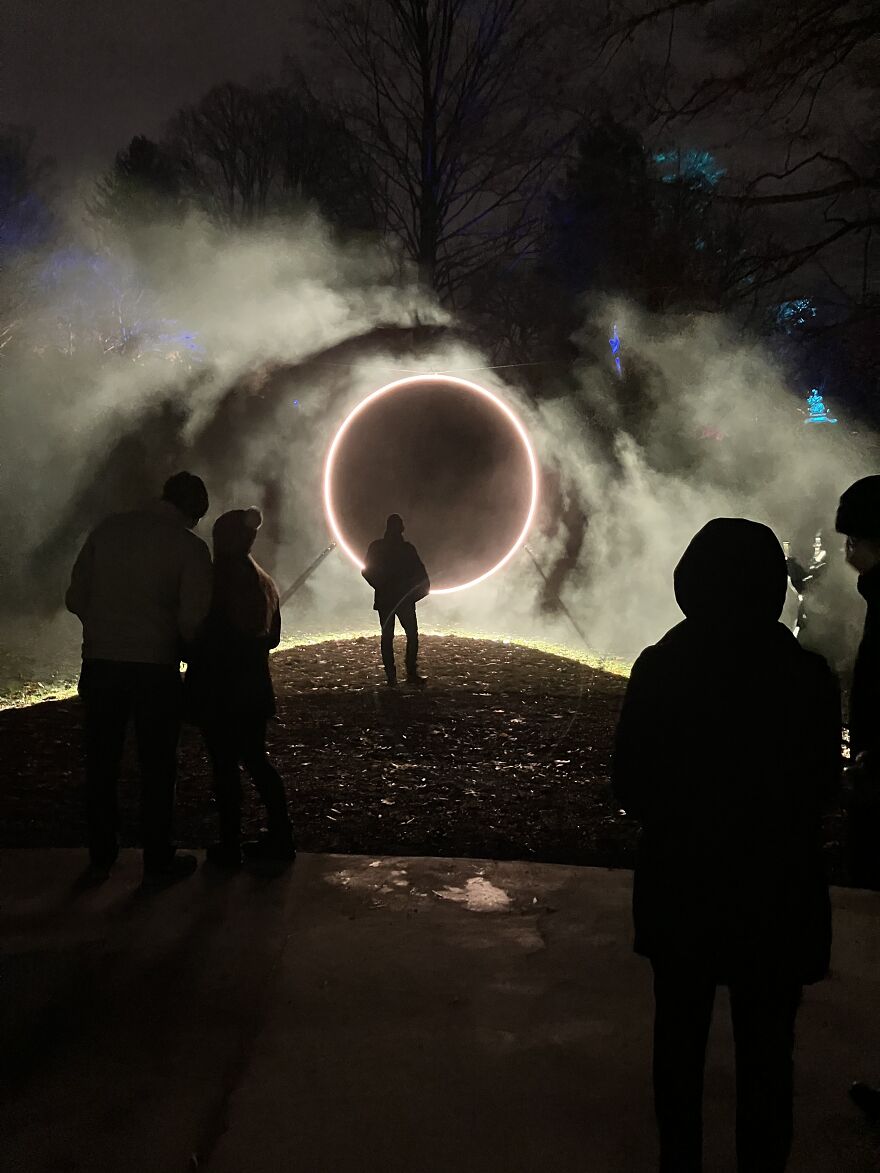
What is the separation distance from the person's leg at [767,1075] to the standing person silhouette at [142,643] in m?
2.75

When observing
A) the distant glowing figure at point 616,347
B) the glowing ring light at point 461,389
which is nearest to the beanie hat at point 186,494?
the glowing ring light at point 461,389

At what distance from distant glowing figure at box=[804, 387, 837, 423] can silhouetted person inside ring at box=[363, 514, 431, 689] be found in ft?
19.1

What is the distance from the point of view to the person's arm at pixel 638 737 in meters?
2.03

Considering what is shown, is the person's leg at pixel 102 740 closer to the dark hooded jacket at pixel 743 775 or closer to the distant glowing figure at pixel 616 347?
the dark hooded jacket at pixel 743 775

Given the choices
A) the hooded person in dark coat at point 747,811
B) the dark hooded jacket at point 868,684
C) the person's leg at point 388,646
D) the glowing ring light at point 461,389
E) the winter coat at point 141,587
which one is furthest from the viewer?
the glowing ring light at point 461,389

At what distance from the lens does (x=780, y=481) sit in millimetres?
11359

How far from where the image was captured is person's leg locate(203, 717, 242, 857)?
4125mm

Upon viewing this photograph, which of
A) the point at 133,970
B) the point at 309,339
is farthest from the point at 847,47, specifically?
the point at 133,970

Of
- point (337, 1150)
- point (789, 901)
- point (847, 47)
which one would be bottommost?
point (337, 1150)

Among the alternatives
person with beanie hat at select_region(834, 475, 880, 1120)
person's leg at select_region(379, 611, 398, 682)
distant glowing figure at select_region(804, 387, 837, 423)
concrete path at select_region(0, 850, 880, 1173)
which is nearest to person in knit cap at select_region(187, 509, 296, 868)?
concrete path at select_region(0, 850, 880, 1173)

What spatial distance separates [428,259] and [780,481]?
1121cm

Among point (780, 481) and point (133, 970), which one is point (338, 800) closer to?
point (133, 970)

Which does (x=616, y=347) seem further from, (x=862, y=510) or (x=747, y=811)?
(x=747, y=811)

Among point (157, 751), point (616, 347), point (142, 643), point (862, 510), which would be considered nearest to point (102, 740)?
point (157, 751)
